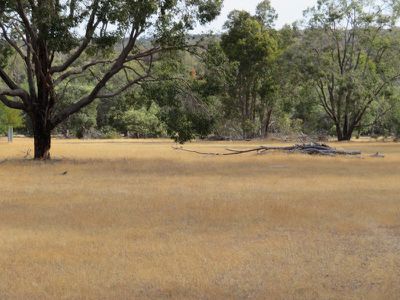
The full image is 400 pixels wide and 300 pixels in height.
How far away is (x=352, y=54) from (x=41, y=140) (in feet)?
121

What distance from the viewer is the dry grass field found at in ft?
19.1

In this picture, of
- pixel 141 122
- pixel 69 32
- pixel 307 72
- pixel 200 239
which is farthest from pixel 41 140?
pixel 141 122

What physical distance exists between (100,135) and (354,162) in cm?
5674

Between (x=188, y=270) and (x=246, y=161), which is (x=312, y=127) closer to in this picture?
(x=246, y=161)

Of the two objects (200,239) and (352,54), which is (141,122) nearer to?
(352,54)

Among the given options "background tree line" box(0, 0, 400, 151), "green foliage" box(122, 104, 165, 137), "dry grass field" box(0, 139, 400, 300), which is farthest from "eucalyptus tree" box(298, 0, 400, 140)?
"dry grass field" box(0, 139, 400, 300)

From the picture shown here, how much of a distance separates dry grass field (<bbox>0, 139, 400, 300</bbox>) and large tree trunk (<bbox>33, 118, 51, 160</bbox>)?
8.41 m

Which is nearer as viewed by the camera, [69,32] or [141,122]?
[69,32]

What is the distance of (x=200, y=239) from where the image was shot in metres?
8.03

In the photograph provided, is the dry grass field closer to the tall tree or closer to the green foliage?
the tall tree

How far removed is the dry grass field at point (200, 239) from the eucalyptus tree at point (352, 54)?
3691 centimetres

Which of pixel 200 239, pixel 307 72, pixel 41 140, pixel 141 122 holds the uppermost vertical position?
pixel 307 72

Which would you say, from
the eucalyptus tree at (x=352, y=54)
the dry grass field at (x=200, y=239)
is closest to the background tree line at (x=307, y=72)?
the eucalyptus tree at (x=352, y=54)

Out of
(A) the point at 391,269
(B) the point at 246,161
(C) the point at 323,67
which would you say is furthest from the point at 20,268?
(C) the point at 323,67
